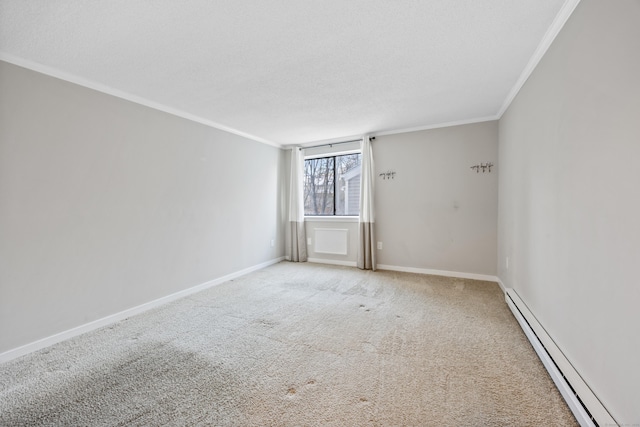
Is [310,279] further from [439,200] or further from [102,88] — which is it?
[102,88]

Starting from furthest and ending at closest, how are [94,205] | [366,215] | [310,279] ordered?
[366,215], [310,279], [94,205]

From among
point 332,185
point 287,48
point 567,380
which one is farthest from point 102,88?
point 567,380

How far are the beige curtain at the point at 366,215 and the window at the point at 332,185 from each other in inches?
13.4

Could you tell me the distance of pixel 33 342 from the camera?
208 cm

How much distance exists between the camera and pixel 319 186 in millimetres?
5219

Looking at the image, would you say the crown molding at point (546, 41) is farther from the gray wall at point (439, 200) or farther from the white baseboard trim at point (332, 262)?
the white baseboard trim at point (332, 262)

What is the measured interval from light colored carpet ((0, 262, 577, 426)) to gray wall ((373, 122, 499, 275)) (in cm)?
106

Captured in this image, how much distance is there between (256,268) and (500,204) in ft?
12.7

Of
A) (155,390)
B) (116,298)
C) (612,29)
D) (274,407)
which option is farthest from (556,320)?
(116,298)

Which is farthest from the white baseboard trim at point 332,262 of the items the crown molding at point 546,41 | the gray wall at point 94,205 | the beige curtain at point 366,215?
the crown molding at point 546,41

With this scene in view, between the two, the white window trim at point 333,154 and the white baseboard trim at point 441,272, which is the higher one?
the white window trim at point 333,154

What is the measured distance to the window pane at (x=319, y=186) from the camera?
16.8ft

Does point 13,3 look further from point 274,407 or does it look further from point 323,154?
point 323,154

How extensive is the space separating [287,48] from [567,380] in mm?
2790
